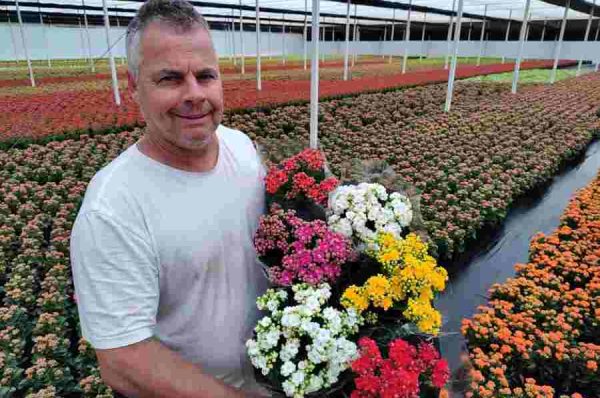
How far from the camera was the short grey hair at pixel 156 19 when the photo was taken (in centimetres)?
105

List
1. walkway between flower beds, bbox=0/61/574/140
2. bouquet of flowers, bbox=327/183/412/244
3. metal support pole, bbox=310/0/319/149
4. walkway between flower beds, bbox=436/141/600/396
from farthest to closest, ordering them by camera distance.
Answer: walkway between flower beds, bbox=0/61/574/140
metal support pole, bbox=310/0/319/149
walkway between flower beds, bbox=436/141/600/396
bouquet of flowers, bbox=327/183/412/244

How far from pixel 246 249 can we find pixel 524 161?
675 centimetres

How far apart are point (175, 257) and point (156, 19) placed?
0.60 meters

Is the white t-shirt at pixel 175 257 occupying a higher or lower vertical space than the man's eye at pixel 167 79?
lower

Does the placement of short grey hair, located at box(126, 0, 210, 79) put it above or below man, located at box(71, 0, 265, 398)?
above

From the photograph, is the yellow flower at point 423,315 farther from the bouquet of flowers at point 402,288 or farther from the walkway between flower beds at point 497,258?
the walkway between flower beds at point 497,258

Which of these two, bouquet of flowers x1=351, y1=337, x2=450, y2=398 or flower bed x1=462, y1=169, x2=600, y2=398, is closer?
bouquet of flowers x1=351, y1=337, x2=450, y2=398

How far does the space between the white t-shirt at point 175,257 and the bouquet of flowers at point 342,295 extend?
0.10 meters

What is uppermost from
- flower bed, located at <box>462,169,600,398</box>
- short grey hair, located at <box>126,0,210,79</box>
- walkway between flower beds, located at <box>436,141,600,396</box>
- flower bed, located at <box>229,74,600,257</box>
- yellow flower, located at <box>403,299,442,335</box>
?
short grey hair, located at <box>126,0,210,79</box>

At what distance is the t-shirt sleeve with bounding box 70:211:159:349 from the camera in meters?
0.96

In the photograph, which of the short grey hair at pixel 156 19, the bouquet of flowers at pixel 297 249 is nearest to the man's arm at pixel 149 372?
the bouquet of flowers at pixel 297 249

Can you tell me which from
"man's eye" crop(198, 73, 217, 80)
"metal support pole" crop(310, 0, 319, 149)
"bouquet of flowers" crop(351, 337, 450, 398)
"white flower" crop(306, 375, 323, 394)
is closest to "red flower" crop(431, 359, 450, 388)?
"bouquet of flowers" crop(351, 337, 450, 398)

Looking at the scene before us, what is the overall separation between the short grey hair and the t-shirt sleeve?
42 cm

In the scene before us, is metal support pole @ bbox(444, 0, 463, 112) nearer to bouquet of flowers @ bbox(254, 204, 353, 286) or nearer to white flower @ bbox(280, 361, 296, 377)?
bouquet of flowers @ bbox(254, 204, 353, 286)
